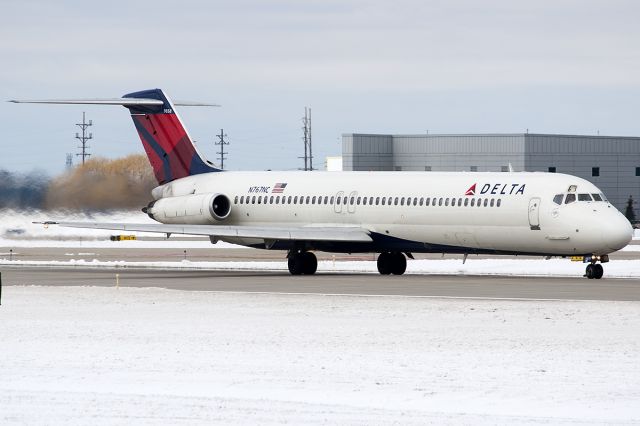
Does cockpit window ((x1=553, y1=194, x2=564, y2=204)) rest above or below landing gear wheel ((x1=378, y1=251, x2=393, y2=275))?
above

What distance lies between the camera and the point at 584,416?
1441 cm

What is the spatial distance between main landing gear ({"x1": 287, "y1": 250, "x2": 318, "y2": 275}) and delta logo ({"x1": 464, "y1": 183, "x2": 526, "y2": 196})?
19.5ft

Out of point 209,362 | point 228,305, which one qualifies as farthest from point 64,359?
point 228,305

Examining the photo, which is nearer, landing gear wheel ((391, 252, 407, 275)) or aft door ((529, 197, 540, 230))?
aft door ((529, 197, 540, 230))

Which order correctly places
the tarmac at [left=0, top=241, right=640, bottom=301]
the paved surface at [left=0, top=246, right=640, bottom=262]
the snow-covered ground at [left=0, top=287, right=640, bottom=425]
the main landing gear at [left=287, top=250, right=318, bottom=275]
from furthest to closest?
the paved surface at [left=0, top=246, right=640, bottom=262] < the main landing gear at [left=287, top=250, right=318, bottom=275] < the tarmac at [left=0, top=241, right=640, bottom=301] < the snow-covered ground at [left=0, top=287, right=640, bottom=425]

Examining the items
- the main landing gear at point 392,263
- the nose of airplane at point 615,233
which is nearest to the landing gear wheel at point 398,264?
the main landing gear at point 392,263

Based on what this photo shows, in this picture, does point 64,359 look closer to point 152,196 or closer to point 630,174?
point 152,196

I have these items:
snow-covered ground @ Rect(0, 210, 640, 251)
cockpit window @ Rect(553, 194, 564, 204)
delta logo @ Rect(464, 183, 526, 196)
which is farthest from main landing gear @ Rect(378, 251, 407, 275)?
snow-covered ground @ Rect(0, 210, 640, 251)

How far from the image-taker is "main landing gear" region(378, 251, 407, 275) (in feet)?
147

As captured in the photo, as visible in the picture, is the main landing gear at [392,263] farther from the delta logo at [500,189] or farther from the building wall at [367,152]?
the building wall at [367,152]

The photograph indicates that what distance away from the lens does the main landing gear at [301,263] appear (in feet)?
146

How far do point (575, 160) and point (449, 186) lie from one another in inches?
2859

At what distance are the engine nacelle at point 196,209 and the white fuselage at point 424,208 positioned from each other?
0.12ft

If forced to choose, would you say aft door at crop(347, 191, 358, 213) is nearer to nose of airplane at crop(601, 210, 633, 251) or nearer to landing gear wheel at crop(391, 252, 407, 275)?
landing gear wheel at crop(391, 252, 407, 275)
